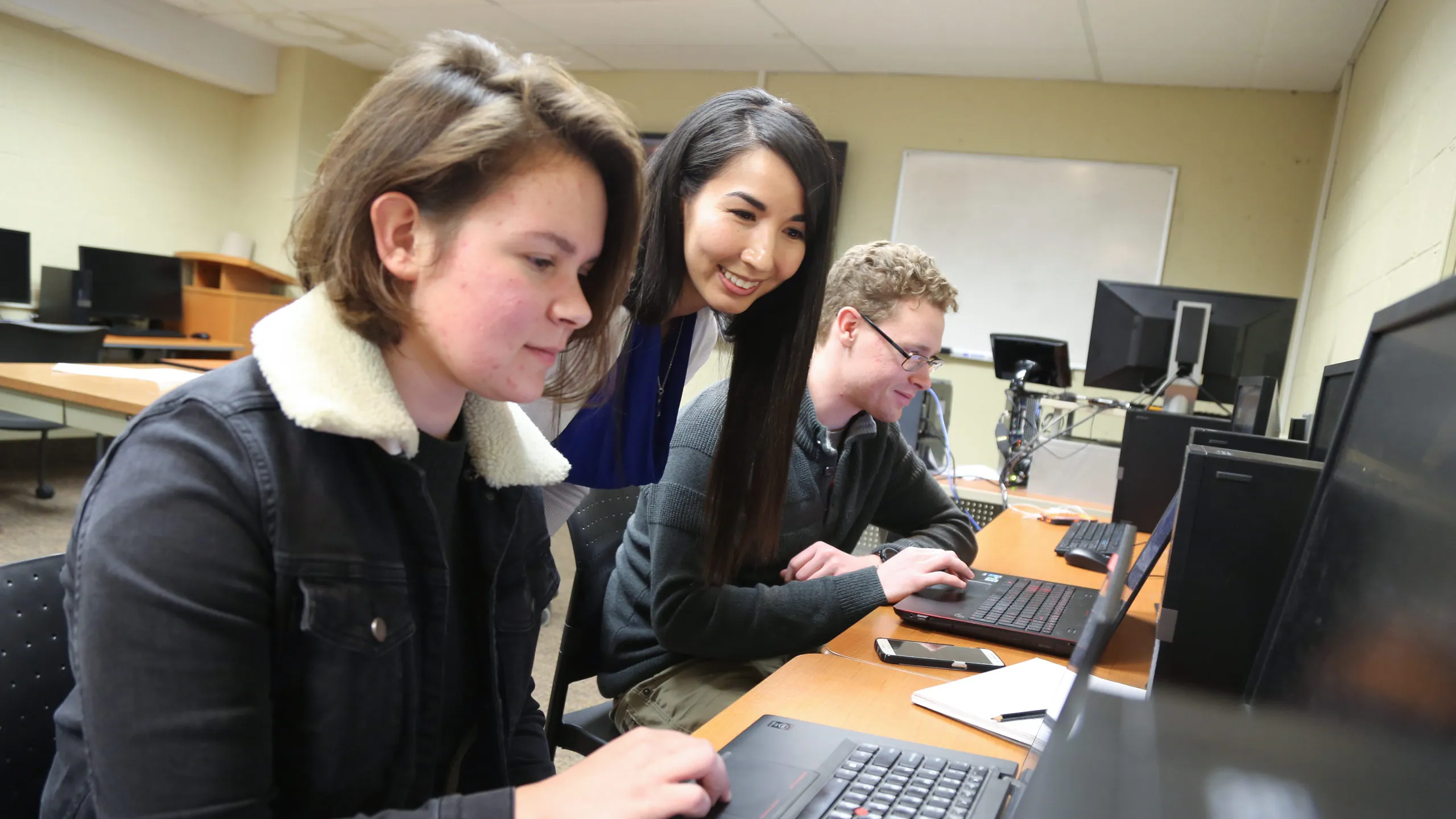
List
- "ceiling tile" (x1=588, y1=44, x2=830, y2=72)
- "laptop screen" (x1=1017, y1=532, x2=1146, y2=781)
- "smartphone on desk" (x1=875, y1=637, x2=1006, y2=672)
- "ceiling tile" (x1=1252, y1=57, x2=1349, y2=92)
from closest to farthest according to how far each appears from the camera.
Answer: "laptop screen" (x1=1017, y1=532, x2=1146, y2=781), "smartphone on desk" (x1=875, y1=637, x2=1006, y2=672), "ceiling tile" (x1=1252, y1=57, x2=1349, y2=92), "ceiling tile" (x1=588, y1=44, x2=830, y2=72)

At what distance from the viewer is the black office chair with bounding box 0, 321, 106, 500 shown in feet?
11.4

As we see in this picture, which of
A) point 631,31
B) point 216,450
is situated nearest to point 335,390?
point 216,450

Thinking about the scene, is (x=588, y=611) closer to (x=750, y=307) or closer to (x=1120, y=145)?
(x=750, y=307)

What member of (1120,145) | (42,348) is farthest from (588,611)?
(1120,145)

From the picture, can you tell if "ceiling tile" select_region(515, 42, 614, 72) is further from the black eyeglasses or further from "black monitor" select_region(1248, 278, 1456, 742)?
"black monitor" select_region(1248, 278, 1456, 742)

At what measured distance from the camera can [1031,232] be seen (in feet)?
16.6

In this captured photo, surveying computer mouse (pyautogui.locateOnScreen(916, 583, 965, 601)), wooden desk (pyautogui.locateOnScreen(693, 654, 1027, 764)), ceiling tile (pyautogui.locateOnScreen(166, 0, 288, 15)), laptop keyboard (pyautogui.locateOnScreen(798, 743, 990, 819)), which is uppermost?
ceiling tile (pyautogui.locateOnScreen(166, 0, 288, 15))

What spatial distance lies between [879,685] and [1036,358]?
2.29 m

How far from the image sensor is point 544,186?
0.72 meters

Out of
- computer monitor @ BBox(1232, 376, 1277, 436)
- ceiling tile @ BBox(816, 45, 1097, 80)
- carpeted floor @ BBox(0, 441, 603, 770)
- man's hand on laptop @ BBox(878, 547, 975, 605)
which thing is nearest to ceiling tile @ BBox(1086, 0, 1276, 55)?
ceiling tile @ BBox(816, 45, 1097, 80)

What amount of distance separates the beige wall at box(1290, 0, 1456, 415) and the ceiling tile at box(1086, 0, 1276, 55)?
0.45 meters

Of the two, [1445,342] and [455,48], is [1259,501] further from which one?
[455,48]

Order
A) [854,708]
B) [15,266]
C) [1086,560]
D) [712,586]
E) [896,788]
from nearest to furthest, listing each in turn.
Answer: [896,788] → [854,708] → [712,586] → [1086,560] → [15,266]

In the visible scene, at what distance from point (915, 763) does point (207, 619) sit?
22.3 inches
